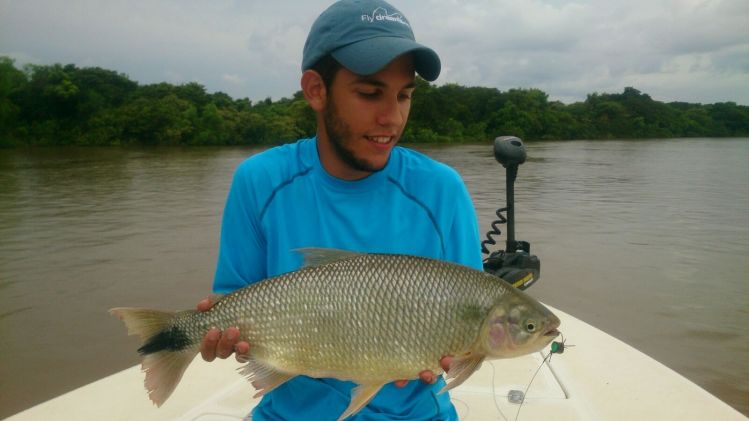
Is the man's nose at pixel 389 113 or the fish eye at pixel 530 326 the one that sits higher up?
the man's nose at pixel 389 113

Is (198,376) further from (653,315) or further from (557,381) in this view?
(653,315)

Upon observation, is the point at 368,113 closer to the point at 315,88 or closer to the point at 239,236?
the point at 315,88

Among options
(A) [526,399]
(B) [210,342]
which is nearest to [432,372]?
(B) [210,342]

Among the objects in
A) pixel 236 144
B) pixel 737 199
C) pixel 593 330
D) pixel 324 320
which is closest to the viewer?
pixel 324 320

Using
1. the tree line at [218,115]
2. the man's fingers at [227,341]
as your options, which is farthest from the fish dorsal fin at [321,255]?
the tree line at [218,115]

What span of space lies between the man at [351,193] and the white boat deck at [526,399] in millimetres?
1058

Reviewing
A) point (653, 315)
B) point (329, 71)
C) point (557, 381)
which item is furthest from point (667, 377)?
point (653, 315)

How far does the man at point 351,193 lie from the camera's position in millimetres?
2443

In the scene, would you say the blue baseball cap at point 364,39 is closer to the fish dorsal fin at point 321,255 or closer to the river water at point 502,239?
the fish dorsal fin at point 321,255

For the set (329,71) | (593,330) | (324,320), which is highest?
(329,71)

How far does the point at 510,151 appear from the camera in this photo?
4379 millimetres

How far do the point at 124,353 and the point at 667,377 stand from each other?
6067 millimetres

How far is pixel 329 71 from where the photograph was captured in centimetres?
253

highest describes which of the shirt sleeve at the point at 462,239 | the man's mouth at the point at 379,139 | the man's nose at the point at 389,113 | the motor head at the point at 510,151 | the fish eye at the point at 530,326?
the man's nose at the point at 389,113
